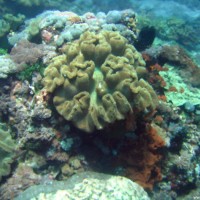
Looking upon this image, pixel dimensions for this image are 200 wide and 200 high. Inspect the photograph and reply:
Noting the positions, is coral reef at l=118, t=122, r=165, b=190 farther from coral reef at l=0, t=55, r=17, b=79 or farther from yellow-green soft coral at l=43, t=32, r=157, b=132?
coral reef at l=0, t=55, r=17, b=79

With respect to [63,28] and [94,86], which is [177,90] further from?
[63,28]

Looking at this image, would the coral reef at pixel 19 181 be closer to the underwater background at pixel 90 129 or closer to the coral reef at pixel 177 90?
the underwater background at pixel 90 129

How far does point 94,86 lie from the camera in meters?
4.83

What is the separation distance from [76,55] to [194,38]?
1419cm

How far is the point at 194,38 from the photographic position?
17203mm

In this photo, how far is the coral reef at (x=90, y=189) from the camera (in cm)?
428

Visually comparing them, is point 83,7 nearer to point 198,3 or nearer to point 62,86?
point 198,3

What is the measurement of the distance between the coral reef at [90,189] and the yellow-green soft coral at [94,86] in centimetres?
88

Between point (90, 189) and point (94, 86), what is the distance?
1.76 meters

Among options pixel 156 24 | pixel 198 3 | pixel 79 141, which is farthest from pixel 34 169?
pixel 198 3

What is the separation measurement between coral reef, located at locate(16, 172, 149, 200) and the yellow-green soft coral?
0.88 m

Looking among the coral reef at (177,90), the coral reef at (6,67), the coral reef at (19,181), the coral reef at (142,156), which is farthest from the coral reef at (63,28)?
the coral reef at (19,181)

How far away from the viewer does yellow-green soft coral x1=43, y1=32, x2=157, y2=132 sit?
4531 millimetres

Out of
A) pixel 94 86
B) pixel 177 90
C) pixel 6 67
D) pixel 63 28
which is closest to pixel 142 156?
pixel 94 86
